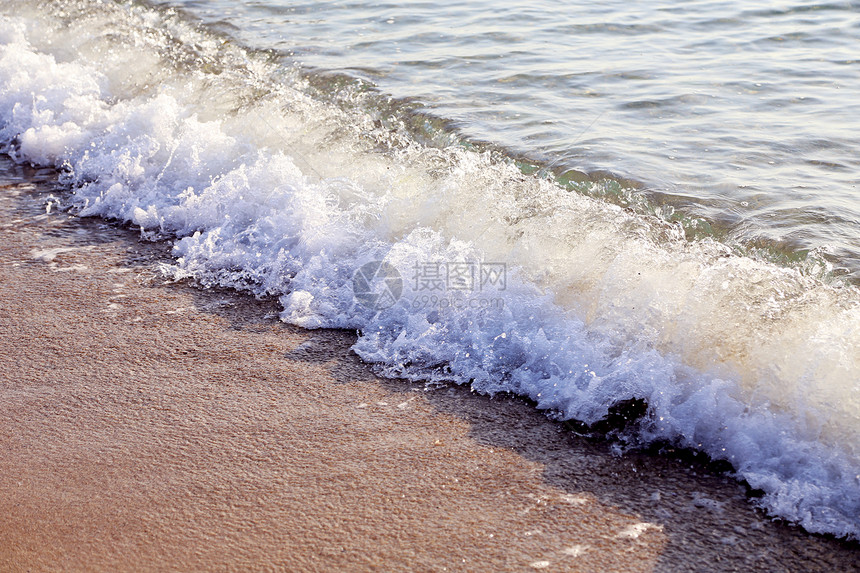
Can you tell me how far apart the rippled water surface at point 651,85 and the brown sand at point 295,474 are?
2.04 m

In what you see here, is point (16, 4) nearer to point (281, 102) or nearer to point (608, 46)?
point (281, 102)

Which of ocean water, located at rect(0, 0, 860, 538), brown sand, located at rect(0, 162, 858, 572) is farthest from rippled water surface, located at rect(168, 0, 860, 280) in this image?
brown sand, located at rect(0, 162, 858, 572)

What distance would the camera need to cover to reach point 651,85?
263 inches

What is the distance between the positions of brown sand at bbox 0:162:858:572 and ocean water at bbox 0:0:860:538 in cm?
20

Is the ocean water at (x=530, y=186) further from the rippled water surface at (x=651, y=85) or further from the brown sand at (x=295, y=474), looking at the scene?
the brown sand at (x=295, y=474)

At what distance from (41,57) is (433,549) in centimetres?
650

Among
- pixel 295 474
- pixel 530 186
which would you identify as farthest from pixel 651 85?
pixel 295 474

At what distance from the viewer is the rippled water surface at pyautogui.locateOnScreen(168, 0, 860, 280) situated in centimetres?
488

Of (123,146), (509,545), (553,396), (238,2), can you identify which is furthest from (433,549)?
(238,2)

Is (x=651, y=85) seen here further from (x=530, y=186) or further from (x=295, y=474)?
(x=295, y=474)

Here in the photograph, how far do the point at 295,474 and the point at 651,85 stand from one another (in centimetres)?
510

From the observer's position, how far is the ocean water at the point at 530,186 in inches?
128

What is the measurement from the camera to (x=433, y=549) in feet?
8.47

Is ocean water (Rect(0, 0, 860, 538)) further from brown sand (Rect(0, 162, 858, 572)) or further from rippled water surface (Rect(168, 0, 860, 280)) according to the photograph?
brown sand (Rect(0, 162, 858, 572))
